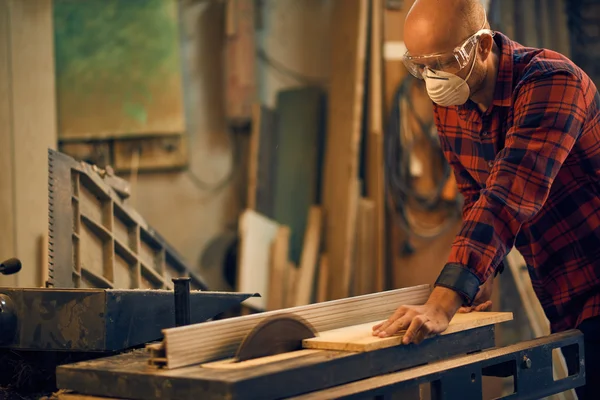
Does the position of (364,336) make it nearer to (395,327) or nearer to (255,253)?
(395,327)

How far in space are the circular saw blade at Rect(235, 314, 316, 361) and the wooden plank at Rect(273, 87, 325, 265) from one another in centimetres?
358

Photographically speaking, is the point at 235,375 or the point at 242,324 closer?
the point at 235,375

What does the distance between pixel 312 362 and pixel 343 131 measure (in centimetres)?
367

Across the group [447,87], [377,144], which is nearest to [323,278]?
[377,144]

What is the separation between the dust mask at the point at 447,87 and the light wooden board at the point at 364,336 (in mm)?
593

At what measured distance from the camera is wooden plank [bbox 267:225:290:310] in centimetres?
508

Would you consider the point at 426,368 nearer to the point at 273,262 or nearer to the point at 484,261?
the point at 484,261

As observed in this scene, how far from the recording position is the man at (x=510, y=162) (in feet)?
6.33

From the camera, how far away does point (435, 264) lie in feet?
16.3

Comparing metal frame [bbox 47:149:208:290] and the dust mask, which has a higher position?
the dust mask

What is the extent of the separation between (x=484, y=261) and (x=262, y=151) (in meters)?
3.52

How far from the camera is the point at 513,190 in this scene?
1.95 metres

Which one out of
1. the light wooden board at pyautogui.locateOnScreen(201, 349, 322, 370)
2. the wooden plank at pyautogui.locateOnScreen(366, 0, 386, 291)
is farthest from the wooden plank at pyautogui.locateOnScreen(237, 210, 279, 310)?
the light wooden board at pyautogui.locateOnScreen(201, 349, 322, 370)

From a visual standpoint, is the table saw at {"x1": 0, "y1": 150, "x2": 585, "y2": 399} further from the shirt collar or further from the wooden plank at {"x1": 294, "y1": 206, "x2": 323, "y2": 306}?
the wooden plank at {"x1": 294, "y1": 206, "x2": 323, "y2": 306}
